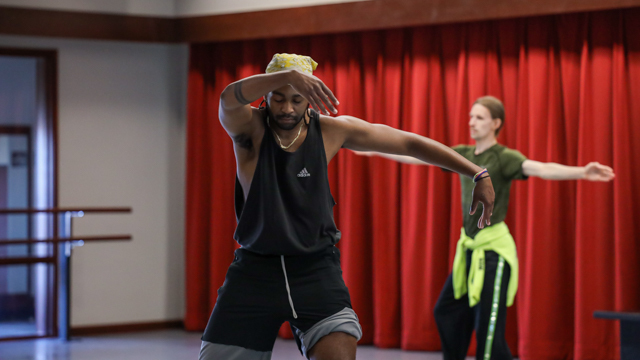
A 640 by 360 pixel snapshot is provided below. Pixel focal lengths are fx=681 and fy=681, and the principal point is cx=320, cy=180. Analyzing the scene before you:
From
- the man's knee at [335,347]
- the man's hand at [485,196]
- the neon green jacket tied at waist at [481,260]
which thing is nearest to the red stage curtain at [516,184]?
the neon green jacket tied at waist at [481,260]

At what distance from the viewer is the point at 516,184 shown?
4.33m

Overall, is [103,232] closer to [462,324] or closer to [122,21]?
[122,21]

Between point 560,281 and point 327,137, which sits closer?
point 327,137

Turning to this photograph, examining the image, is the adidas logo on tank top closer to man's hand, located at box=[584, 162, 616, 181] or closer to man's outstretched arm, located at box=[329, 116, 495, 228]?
man's outstretched arm, located at box=[329, 116, 495, 228]

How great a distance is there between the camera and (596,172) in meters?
3.25

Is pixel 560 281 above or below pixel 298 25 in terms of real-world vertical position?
below

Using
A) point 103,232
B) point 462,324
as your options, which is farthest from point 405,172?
point 103,232

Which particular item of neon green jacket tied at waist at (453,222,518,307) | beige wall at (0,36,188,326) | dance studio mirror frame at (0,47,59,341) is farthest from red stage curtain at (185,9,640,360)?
dance studio mirror frame at (0,47,59,341)

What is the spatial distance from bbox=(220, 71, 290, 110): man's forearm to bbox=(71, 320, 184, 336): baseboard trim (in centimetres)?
390

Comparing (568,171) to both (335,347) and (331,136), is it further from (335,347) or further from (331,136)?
(335,347)

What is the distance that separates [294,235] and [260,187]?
0.18 m

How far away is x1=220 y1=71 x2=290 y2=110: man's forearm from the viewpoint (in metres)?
1.83

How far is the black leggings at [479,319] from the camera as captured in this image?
3168 millimetres

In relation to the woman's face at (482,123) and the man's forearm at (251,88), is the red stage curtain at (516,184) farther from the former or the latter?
the man's forearm at (251,88)
